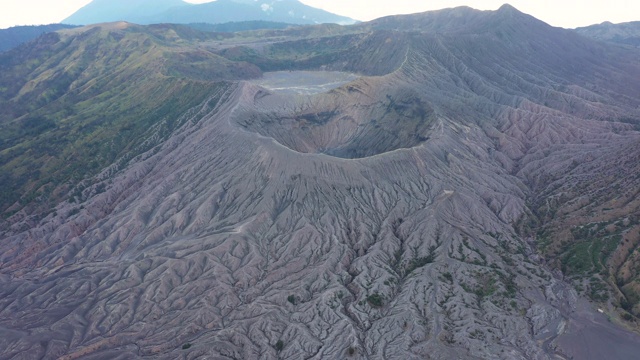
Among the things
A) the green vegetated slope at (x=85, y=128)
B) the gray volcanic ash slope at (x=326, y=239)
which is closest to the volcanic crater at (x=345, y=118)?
the gray volcanic ash slope at (x=326, y=239)

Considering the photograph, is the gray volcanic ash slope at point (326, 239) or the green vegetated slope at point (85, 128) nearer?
the gray volcanic ash slope at point (326, 239)

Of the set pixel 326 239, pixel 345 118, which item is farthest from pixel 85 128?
pixel 326 239

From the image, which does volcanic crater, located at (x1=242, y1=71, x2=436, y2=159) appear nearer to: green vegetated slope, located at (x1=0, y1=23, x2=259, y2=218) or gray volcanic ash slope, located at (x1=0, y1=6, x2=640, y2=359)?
gray volcanic ash slope, located at (x1=0, y1=6, x2=640, y2=359)

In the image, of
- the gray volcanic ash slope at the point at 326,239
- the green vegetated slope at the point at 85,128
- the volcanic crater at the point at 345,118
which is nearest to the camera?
the gray volcanic ash slope at the point at 326,239

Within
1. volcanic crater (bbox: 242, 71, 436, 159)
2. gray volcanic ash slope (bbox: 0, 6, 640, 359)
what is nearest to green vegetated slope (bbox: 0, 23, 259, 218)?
gray volcanic ash slope (bbox: 0, 6, 640, 359)

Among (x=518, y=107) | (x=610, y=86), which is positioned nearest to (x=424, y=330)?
(x=518, y=107)

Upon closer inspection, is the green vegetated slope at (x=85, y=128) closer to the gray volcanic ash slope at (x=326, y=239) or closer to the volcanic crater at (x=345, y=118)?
the gray volcanic ash slope at (x=326, y=239)

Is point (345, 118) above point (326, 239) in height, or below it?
above

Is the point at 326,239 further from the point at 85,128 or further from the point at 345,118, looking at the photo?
the point at 85,128
